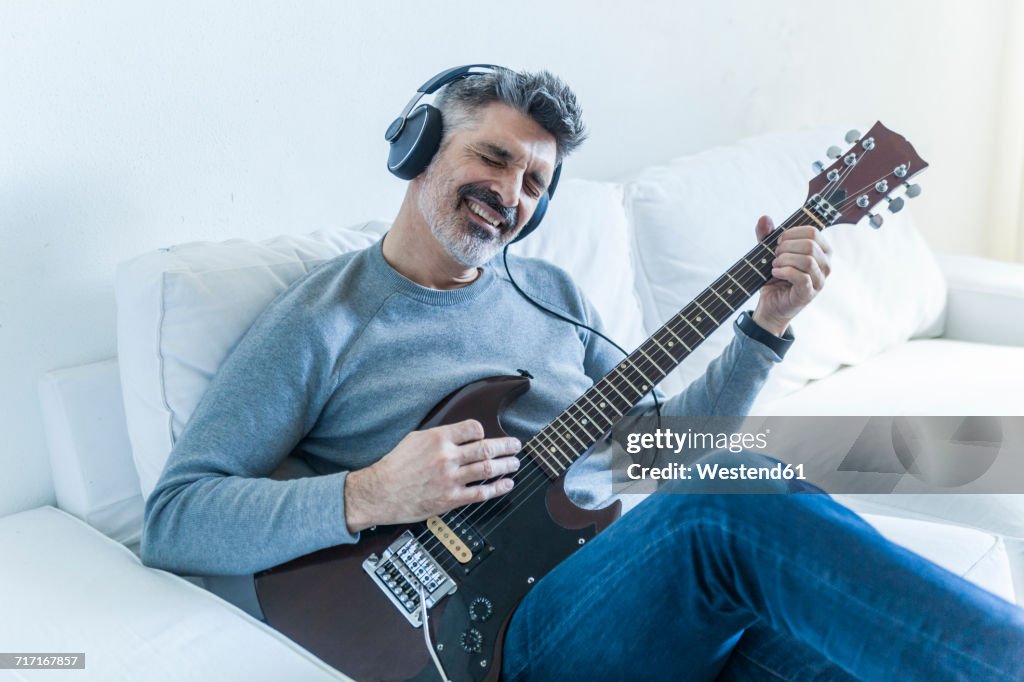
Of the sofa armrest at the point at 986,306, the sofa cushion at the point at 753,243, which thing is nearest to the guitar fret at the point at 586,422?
the sofa cushion at the point at 753,243

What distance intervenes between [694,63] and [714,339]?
725 mm

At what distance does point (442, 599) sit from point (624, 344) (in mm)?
688

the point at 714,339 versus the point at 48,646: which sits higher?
the point at 714,339

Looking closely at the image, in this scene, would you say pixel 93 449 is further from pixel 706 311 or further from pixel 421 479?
pixel 706 311

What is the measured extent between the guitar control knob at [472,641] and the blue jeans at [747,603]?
3 centimetres

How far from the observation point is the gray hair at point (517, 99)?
1.19 metres

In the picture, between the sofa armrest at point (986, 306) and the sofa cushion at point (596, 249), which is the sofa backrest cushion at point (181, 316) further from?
the sofa armrest at point (986, 306)

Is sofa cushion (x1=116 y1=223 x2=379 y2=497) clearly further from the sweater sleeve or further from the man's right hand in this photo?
the man's right hand

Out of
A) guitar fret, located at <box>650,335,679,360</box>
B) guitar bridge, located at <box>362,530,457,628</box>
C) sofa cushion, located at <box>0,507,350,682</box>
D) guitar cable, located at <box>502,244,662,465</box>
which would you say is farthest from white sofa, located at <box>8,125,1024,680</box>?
guitar fret, located at <box>650,335,679,360</box>

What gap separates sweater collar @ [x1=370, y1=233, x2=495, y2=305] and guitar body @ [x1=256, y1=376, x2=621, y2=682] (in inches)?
9.9

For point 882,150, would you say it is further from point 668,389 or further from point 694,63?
point 694,63

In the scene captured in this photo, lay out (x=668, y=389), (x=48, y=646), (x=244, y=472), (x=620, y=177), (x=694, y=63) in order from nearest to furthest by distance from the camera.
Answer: (x=48, y=646) < (x=244, y=472) < (x=668, y=389) < (x=620, y=177) < (x=694, y=63)

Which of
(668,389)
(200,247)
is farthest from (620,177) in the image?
(200,247)

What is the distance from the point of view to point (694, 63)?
212cm
